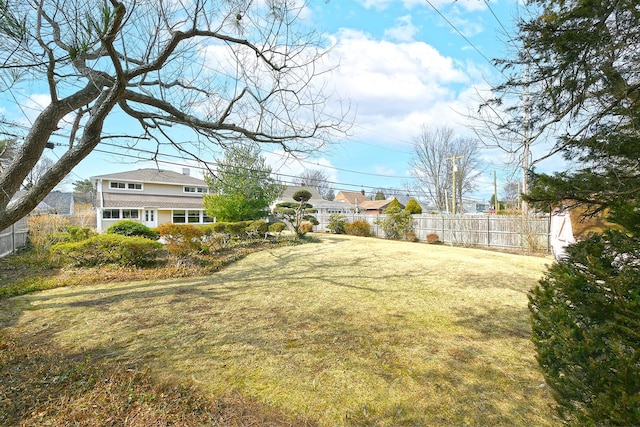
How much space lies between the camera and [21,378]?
2.71 meters

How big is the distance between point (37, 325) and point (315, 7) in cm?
577

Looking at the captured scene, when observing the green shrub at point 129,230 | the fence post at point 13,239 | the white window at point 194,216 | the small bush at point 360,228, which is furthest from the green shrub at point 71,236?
the white window at point 194,216

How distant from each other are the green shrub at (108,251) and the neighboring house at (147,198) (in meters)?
14.1

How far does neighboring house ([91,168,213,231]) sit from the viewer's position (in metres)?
22.3

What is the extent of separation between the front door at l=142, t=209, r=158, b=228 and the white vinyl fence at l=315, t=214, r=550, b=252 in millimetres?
20183

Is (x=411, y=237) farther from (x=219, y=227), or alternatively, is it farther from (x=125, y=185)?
(x=125, y=185)

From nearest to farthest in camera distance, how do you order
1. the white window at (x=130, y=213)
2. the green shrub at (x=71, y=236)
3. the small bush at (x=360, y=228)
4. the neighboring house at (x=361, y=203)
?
1. the green shrub at (x=71, y=236)
2. the small bush at (x=360, y=228)
3. the white window at (x=130, y=213)
4. the neighboring house at (x=361, y=203)

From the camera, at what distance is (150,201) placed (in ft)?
79.5

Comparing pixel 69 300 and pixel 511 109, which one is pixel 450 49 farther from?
pixel 69 300

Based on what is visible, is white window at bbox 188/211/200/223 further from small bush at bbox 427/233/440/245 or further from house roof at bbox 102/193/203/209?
small bush at bbox 427/233/440/245

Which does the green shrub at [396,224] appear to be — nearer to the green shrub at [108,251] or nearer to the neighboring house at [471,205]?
the green shrub at [108,251]

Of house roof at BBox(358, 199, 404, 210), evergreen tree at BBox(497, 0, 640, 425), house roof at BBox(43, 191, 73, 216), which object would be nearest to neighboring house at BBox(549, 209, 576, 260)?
evergreen tree at BBox(497, 0, 640, 425)

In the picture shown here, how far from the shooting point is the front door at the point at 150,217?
2386cm

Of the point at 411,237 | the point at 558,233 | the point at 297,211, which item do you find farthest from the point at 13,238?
the point at 558,233
